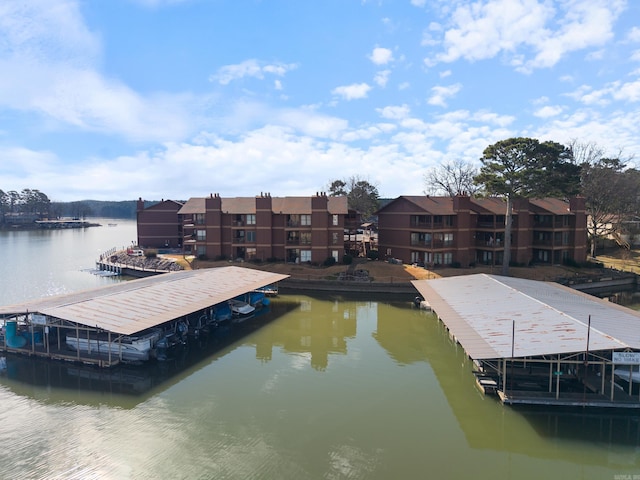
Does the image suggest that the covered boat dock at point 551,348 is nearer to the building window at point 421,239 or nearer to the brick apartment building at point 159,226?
the building window at point 421,239

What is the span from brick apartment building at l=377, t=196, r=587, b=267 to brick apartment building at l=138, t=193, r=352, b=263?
7.50 metres

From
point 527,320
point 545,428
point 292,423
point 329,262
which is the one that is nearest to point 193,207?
point 329,262

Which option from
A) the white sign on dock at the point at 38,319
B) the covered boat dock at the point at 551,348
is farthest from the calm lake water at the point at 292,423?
the white sign on dock at the point at 38,319

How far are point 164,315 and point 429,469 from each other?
16.6m

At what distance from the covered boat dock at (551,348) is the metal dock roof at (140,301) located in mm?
16019

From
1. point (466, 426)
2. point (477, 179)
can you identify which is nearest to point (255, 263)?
point (477, 179)

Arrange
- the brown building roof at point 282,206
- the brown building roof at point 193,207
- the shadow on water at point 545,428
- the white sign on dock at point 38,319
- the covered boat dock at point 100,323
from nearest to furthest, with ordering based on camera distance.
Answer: the shadow on water at point 545,428
the covered boat dock at point 100,323
the white sign on dock at point 38,319
the brown building roof at point 282,206
the brown building roof at point 193,207

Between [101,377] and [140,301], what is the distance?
18.2 feet

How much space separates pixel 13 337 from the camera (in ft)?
78.2

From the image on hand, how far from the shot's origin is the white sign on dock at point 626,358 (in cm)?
1648

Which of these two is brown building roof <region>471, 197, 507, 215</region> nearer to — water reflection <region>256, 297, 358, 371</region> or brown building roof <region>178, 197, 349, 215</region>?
brown building roof <region>178, 197, 349, 215</region>

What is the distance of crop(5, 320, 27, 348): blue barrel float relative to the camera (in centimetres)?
2383

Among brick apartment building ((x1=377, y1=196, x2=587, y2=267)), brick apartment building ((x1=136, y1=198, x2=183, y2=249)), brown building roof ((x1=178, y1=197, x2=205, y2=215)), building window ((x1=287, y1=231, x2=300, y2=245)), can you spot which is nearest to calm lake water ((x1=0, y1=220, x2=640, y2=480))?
building window ((x1=287, y1=231, x2=300, y2=245))

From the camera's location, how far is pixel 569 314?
2114 cm
